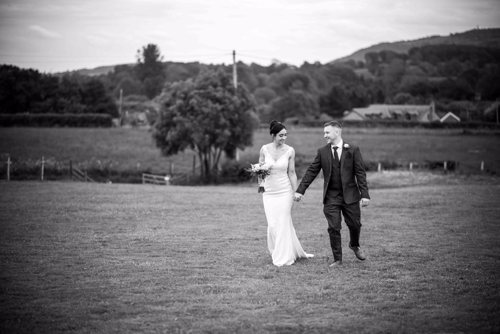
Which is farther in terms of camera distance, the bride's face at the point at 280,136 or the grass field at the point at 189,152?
the grass field at the point at 189,152

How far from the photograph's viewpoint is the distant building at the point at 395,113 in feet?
414

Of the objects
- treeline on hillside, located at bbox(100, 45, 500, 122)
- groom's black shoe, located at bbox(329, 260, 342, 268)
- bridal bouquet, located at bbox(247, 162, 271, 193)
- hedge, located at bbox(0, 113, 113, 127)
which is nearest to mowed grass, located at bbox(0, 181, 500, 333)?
groom's black shoe, located at bbox(329, 260, 342, 268)

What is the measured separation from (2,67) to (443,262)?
344 ft

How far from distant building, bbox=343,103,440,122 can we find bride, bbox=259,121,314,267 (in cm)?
11608

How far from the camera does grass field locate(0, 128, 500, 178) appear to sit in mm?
58500

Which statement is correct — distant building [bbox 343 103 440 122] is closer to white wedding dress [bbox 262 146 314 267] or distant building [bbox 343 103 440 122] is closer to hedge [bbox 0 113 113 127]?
hedge [bbox 0 113 113 127]

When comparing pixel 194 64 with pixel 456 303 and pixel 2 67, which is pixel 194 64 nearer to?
pixel 2 67

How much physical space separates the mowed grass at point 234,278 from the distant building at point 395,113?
363 ft

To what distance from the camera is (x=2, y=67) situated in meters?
101

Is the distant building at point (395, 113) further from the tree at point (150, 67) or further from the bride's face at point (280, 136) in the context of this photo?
the bride's face at point (280, 136)

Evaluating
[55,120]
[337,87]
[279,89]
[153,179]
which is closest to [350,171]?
[153,179]

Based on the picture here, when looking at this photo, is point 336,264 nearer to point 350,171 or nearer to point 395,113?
point 350,171

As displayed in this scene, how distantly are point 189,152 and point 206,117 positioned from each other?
80.9 feet

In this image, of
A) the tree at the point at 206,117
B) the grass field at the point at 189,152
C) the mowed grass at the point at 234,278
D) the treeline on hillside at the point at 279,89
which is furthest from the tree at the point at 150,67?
the mowed grass at the point at 234,278
